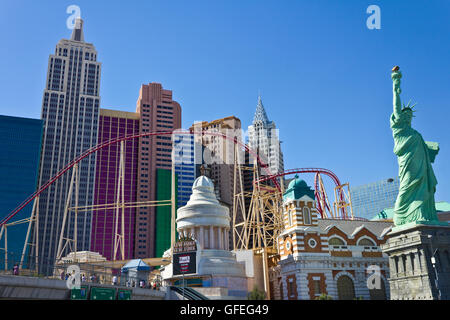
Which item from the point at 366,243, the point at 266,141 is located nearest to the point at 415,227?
the point at 366,243

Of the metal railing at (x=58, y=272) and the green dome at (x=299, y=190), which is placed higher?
the green dome at (x=299, y=190)

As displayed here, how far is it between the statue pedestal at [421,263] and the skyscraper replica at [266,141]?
373 ft

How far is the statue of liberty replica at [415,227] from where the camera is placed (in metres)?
38.9

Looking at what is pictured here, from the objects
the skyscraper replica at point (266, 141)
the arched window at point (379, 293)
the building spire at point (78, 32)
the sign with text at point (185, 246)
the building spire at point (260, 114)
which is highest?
the building spire at point (78, 32)

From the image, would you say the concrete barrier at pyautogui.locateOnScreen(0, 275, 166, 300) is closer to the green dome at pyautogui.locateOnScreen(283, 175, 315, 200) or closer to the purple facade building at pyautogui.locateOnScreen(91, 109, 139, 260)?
the green dome at pyautogui.locateOnScreen(283, 175, 315, 200)

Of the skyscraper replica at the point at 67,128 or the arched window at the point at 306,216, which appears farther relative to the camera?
the skyscraper replica at the point at 67,128

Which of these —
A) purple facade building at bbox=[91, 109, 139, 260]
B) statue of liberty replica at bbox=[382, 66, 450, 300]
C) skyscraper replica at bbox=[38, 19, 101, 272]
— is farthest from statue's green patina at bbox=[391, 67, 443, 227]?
skyscraper replica at bbox=[38, 19, 101, 272]

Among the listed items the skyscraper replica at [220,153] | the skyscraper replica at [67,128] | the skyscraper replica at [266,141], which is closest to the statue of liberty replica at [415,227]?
the skyscraper replica at [220,153]

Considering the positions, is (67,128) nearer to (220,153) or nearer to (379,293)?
(220,153)

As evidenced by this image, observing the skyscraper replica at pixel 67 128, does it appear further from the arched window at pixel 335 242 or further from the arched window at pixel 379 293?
the arched window at pixel 379 293

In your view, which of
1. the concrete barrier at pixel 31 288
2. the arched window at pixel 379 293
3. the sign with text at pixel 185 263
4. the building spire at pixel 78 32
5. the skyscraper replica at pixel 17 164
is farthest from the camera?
the building spire at pixel 78 32

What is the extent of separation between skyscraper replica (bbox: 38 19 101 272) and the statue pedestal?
3636 inches

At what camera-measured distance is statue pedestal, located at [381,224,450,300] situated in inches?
1506
